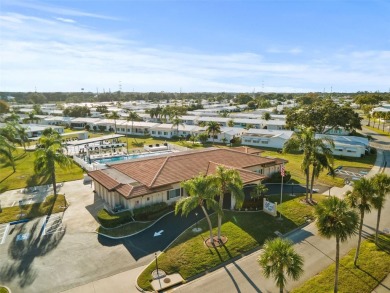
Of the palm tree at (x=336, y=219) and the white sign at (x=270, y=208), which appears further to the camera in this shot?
the white sign at (x=270, y=208)

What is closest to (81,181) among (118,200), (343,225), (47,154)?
(47,154)

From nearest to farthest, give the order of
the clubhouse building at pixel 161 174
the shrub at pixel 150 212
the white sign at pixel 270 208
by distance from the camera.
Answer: the shrub at pixel 150 212, the white sign at pixel 270 208, the clubhouse building at pixel 161 174

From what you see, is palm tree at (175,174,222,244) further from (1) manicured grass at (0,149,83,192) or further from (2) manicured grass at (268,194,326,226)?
(1) manicured grass at (0,149,83,192)

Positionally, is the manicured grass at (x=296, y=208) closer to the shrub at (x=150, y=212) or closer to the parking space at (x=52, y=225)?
the shrub at (x=150, y=212)

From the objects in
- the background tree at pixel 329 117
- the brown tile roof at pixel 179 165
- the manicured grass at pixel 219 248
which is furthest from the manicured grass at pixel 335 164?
the manicured grass at pixel 219 248

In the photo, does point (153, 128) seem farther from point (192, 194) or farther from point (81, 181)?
point (192, 194)
